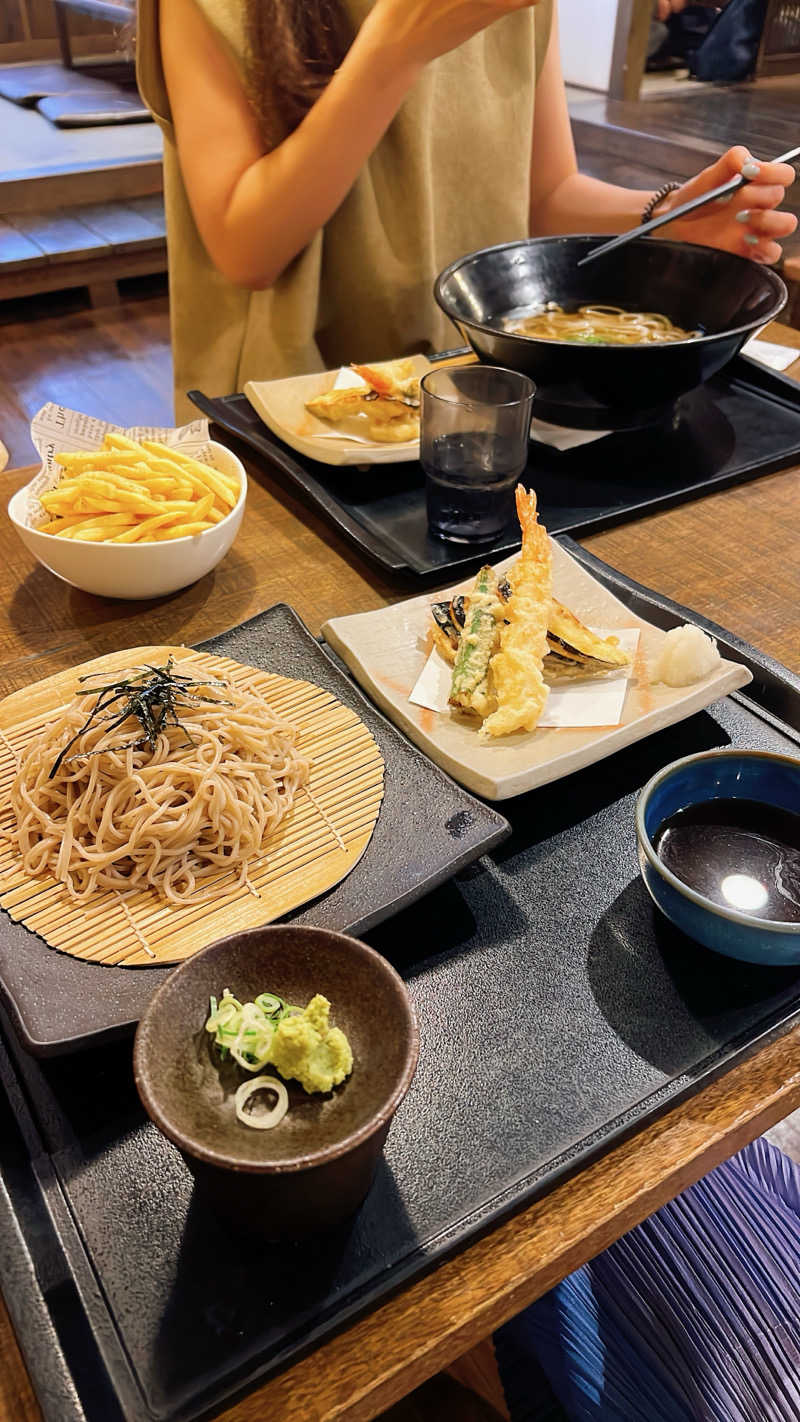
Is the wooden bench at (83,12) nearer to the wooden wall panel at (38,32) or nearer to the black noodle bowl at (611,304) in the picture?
the wooden wall panel at (38,32)

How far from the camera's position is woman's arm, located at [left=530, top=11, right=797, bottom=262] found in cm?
195

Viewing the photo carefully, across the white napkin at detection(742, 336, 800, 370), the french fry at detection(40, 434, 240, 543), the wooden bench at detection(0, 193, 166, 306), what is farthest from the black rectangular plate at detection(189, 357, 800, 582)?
the wooden bench at detection(0, 193, 166, 306)

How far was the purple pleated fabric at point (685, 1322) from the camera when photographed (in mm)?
1003

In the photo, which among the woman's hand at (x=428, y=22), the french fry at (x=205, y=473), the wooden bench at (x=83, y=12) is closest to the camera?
the french fry at (x=205, y=473)

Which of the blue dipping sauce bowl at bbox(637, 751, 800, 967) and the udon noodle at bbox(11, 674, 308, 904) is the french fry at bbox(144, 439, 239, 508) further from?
the blue dipping sauce bowl at bbox(637, 751, 800, 967)

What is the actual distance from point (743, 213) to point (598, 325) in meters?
0.41

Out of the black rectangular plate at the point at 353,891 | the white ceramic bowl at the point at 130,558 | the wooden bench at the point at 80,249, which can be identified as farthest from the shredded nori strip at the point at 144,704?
the wooden bench at the point at 80,249

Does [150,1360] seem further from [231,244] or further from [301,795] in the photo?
[231,244]

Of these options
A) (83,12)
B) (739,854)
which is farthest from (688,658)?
(83,12)

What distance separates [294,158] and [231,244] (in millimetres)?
245

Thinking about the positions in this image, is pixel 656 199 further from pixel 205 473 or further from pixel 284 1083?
pixel 284 1083

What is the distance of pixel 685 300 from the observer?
6.08 feet

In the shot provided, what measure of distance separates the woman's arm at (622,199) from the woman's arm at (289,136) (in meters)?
0.63

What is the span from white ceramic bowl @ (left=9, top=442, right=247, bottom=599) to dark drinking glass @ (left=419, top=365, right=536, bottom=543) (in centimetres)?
29
